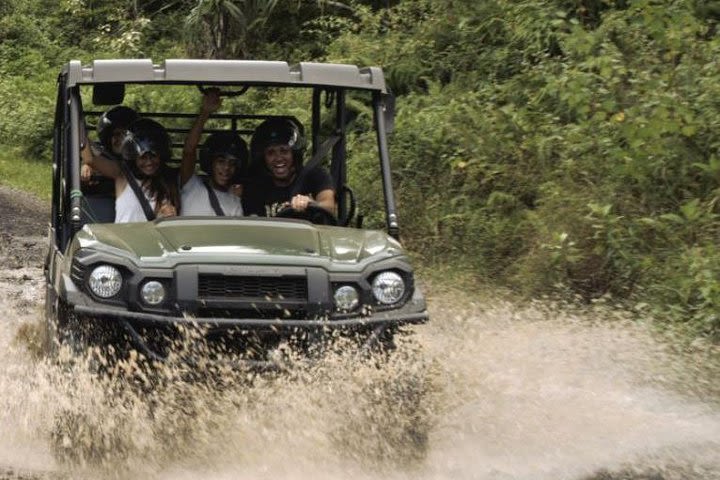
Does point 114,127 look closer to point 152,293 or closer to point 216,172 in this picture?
point 216,172

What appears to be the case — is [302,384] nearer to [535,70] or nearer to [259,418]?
[259,418]

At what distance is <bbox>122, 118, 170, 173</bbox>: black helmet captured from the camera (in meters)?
6.89

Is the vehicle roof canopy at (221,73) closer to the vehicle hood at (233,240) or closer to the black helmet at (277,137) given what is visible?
the black helmet at (277,137)

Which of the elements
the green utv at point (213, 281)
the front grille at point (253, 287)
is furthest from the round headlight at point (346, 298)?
the front grille at point (253, 287)

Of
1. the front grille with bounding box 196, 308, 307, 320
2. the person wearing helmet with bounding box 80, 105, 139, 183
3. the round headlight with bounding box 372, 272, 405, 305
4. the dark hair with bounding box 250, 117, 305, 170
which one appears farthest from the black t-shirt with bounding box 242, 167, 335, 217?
the front grille with bounding box 196, 308, 307, 320

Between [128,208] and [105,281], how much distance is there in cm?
137

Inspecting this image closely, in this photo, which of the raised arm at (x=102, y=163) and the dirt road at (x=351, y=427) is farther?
the raised arm at (x=102, y=163)

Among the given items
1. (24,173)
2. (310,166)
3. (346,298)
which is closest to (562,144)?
(310,166)

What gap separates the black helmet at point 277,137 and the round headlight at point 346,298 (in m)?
1.67

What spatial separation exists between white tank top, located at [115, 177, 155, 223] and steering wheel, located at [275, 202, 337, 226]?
0.66 m

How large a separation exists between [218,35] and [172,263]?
12.0 metres

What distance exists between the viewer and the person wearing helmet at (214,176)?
7.00 meters

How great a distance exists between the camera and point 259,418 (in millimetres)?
5312

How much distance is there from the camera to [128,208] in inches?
266
